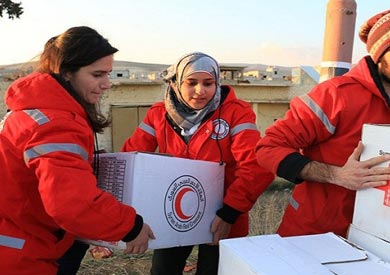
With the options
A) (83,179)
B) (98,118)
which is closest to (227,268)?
(83,179)

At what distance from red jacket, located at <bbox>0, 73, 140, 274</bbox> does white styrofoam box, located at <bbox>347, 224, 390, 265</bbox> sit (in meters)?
0.80

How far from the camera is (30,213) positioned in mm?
1640

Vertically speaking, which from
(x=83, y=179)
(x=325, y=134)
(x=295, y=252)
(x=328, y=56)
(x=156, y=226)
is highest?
(x=328, y=56)

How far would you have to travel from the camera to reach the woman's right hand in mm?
1729

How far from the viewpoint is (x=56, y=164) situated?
1.47 m

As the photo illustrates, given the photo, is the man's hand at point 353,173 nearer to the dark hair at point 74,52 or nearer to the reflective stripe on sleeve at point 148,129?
the dark hair at point 74,52

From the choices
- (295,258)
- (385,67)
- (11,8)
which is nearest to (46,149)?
(295,258)

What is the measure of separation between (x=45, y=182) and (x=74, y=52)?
1.71ft


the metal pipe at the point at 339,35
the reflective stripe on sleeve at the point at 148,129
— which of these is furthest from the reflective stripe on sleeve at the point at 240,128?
the metal pipe at the point at 339,35

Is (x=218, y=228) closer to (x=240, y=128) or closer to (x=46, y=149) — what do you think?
(x=240, y=128)

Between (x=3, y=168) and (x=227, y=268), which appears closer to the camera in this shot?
(x=227, y=268)

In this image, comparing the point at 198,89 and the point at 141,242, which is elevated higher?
the point at 198,89

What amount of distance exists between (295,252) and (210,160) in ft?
3.06

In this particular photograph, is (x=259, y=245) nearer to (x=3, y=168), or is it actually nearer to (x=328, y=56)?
(x=3, y=168)
